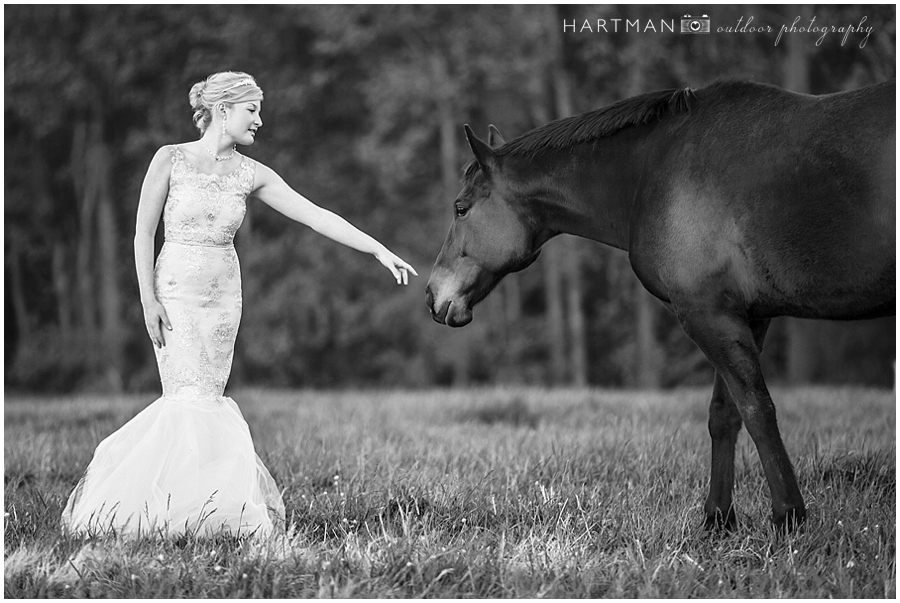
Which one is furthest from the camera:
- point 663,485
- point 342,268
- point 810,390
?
point 342,268

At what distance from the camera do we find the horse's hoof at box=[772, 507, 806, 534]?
137 inches

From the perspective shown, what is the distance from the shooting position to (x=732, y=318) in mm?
3469

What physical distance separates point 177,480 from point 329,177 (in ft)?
46.1

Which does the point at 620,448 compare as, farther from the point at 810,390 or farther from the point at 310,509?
the point at 810,390

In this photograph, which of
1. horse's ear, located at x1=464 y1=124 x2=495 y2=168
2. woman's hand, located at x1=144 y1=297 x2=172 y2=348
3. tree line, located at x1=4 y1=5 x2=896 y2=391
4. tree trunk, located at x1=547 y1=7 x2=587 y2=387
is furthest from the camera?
tree line, located at x1=4 y1=5 x2=896 y2=391

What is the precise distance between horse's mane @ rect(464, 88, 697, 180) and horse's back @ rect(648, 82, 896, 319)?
0.67 ft

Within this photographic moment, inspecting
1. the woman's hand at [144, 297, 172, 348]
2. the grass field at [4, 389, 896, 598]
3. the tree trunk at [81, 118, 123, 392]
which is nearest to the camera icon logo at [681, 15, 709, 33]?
the grass field at [4, 389, 896, 598]

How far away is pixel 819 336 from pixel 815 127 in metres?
11.5

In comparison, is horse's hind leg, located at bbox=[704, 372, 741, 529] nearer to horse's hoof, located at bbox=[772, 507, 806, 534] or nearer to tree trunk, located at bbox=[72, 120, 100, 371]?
horse's hoof, located at bbox=[772, 507, 806, 534]

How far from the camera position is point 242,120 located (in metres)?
3.68

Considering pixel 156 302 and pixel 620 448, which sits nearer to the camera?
pixel 156 302

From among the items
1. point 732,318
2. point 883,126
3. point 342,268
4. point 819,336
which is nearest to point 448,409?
point 732,318

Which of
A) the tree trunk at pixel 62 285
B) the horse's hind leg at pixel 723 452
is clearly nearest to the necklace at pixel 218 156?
the horse's hind leg at pixel 723 452

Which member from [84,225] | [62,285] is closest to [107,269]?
[84,225]
